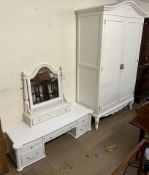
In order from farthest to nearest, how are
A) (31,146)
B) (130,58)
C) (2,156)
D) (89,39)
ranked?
1. (130,58)
2. (89,39)
3. (31,146)
4. (2,156)

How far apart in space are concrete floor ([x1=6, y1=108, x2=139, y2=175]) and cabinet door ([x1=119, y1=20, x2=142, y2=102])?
634mm

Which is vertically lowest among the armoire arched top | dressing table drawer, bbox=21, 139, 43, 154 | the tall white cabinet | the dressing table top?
dressing table drawer, bbox=21, 139, 43, 154

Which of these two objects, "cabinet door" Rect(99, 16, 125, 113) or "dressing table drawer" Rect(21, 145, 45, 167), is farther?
"cabinet door" Rect(99, 16, 125, 113)

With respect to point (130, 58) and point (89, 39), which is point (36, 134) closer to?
point (89, 39)

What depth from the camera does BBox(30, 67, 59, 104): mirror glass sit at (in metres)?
2.25

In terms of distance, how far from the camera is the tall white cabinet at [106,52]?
7.64ft

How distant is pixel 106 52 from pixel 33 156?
169 centimetres

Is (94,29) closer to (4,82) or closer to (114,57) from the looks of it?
(114,57)

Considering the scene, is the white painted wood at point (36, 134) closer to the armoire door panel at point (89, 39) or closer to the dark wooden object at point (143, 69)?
the armoire door panel at point (89, 39)

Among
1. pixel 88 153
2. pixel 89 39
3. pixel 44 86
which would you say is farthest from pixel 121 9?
Result: pixel 88 153

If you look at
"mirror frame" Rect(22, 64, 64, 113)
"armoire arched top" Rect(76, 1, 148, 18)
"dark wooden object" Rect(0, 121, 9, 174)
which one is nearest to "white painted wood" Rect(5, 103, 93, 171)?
"dark wooden object" Rect(0, 121, 9, 174)

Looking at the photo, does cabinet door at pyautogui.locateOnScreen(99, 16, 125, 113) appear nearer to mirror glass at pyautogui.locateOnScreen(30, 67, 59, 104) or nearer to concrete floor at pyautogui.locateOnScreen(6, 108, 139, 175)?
concrete floor at pyautogui.locateOnScreen(6, 108, 139, 175)

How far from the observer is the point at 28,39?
6.89 feet

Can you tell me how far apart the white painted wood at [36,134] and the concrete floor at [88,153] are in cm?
11
